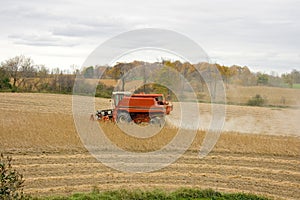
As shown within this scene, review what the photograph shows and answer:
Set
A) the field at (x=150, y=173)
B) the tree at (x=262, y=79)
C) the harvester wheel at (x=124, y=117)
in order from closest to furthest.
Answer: the field at (x=150, y=173) → the harvester wheel at (x=124, y=117) → the tree at (x=262, y=79)

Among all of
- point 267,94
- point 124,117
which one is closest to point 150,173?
point 124,117

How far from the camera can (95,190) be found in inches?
363

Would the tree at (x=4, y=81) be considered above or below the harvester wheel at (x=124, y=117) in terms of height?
above

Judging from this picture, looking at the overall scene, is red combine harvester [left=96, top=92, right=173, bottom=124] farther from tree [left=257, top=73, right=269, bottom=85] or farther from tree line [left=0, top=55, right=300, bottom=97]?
tree [left=257, top=73, right=269, bottom=85]

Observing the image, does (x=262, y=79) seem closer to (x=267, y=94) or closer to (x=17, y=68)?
(x=267, y=94)

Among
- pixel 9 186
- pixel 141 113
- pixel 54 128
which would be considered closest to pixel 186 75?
pixel 141 113

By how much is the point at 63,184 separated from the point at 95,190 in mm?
1360

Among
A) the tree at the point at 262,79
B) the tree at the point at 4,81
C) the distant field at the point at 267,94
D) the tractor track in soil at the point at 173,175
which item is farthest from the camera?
the tree at the point at 4,81

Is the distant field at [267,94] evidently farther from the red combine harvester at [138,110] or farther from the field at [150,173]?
the field at [150,173]

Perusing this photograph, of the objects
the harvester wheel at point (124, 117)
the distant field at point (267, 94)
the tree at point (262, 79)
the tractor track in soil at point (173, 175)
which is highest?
the tree at point (262, 79)

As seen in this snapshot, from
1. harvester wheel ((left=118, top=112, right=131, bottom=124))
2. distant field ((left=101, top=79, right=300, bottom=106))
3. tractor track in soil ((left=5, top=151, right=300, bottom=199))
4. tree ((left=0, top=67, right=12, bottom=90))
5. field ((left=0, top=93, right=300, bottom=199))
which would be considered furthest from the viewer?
tree ((left=0, top=67, right=12, bottom=90))

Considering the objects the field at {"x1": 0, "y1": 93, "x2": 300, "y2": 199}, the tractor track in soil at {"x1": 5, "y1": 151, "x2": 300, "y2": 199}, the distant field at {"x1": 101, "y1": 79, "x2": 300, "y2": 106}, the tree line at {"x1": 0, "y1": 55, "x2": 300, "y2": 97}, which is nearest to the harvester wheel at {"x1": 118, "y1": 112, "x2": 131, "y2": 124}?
the field at {"x1": 0, "y1": 93, "x2": 300, "y2": 199}

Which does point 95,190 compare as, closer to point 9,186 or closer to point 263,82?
point 9,186

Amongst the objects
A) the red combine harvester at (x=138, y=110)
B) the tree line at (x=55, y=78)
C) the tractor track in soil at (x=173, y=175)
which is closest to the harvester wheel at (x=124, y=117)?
the red combine harvester at (x=138, y=110)
